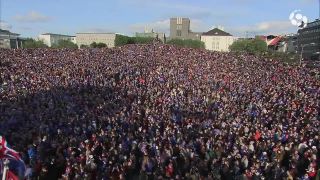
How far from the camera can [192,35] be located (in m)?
154

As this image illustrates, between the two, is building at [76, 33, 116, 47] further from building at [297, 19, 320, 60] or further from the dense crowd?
the dense crowd

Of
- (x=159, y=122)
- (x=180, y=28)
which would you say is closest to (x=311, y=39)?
(x=180, y=28)

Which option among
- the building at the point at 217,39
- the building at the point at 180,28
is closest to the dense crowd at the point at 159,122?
the building at the point at 217,39

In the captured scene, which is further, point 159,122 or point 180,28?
point 180,28

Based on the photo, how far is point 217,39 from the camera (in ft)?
484

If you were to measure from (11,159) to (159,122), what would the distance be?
9367mm

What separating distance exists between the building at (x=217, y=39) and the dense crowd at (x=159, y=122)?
370 ft

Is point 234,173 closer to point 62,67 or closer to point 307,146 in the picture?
point 307,146

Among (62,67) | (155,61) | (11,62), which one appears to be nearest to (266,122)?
(62,67)

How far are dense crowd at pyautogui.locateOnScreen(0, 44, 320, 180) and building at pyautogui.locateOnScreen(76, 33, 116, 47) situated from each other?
12912cm

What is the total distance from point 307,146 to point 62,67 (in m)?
23.3

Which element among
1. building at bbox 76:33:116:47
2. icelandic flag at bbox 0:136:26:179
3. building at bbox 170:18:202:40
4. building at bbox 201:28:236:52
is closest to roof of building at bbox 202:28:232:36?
building at bbox 201:28:236:52

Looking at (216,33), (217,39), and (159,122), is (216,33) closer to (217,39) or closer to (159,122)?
(217,39)

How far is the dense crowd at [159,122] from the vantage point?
1379cm
